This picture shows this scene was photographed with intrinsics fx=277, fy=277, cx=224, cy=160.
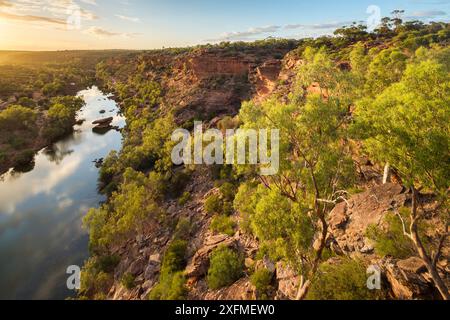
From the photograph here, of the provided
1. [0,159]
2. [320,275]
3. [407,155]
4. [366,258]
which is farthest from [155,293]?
[0,159]

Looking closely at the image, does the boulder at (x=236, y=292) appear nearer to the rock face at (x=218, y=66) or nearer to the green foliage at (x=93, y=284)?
the green foliage at (x=93, y=284)

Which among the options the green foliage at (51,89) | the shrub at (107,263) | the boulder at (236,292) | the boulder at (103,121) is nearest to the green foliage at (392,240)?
the boulder at (236,292)

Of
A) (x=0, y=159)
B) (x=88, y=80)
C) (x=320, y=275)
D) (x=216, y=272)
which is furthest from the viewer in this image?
(x=88, y=80)

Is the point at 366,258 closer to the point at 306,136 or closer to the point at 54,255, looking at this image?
the point at 306,136

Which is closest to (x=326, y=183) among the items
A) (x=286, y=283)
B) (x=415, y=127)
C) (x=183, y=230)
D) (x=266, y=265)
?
(x=415, y=127)

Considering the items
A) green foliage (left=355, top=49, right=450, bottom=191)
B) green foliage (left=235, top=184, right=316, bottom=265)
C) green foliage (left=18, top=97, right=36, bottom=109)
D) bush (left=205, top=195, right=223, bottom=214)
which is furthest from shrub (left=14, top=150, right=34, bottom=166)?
green foliage (left=355, top=49, right=450, bottom=191)
